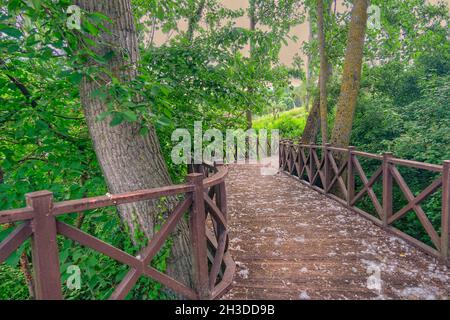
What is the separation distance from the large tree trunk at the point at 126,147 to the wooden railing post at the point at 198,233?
208 millimetres

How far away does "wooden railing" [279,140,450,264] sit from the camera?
3.18 m

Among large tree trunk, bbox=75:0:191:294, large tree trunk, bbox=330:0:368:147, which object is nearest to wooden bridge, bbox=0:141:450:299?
large tree trunk, bbox=75:0:191:294

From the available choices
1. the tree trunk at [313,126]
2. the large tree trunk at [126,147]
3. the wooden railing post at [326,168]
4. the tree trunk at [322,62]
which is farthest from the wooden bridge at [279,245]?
the tree trunk at [313,126]

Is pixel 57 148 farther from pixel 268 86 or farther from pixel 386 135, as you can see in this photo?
pixel 386 135

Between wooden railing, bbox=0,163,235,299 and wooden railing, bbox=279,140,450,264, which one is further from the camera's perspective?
wooden railing, bbox=279,140,450,264

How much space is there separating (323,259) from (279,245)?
23.6 inches

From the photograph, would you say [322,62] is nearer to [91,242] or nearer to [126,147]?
[126,147]

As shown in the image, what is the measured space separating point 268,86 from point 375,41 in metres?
6.13

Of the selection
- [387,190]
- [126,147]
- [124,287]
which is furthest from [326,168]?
[124,287]

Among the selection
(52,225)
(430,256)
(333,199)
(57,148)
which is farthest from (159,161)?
(333,199)

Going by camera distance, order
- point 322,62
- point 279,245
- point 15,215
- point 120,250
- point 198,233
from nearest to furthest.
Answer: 1. point 15,215
2. point 120,250
3. point 198,233
4. point 279,245
5. point 322,62

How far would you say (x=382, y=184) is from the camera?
4.97 m

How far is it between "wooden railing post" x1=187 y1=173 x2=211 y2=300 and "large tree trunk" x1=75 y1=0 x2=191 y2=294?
208 mm

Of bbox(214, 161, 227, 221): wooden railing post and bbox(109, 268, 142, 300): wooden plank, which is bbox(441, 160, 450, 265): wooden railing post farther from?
bbox(109, 268, 142, 300): wooden plank
